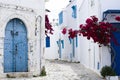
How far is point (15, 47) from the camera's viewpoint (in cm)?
1516

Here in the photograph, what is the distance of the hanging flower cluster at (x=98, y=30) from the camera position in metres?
13.4

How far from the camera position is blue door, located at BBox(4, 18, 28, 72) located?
14.9 metres

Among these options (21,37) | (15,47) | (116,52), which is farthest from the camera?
(21,37)

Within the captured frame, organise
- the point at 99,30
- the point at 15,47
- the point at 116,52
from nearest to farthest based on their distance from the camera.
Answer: the point at 99,30 → the point at 116,52 → the point at 15,47

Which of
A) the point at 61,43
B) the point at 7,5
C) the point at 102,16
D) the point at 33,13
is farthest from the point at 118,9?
the point at 61,43

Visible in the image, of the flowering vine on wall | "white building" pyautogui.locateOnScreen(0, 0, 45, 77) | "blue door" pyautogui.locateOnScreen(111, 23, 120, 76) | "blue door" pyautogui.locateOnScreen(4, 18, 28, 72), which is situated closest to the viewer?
the flowering vine on wall

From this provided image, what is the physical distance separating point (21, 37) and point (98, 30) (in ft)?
13.1

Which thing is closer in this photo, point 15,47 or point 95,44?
point 15,47

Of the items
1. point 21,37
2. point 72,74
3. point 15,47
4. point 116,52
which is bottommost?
point 72,74

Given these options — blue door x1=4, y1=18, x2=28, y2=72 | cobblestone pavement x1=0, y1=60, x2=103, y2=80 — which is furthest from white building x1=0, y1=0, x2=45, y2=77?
cobblestone pavement x1=0, y1=60, x2=103, y2=80

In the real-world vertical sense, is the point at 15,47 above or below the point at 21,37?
below

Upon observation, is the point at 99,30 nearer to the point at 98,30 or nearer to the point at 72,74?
the point at 98,30

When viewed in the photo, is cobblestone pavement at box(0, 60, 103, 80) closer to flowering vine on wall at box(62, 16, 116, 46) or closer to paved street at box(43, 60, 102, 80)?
paved street at box(43, 60, 102, 80)

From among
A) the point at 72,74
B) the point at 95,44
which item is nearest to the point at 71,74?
the point at 72,74
